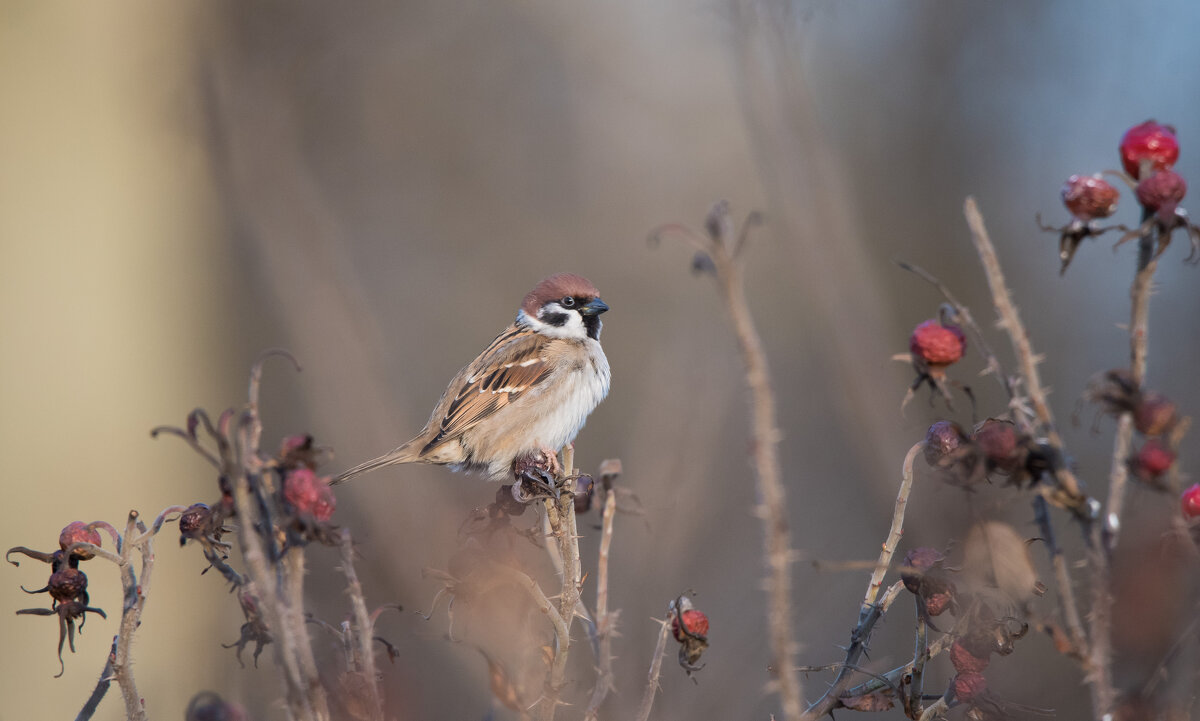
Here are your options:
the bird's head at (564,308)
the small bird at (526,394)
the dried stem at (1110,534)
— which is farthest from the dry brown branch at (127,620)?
the bird's head at (564,308)

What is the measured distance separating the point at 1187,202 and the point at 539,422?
5.21 metres

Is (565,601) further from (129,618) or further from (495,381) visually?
(495,381)

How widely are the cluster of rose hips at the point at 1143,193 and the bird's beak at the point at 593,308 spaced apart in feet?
9.72

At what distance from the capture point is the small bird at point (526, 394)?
4.06 m

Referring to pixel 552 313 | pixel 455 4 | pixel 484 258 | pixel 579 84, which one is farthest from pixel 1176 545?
pixel 455 4

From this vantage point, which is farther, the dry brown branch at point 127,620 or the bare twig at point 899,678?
the bare twig at point 899,678

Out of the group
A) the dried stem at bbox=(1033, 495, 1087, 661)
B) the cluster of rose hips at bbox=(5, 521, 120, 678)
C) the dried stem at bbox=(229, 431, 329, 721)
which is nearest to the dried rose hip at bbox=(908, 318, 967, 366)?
the dried stem at bbox=(1033, 495, 1087, 661)

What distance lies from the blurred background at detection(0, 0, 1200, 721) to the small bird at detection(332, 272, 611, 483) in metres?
0.37

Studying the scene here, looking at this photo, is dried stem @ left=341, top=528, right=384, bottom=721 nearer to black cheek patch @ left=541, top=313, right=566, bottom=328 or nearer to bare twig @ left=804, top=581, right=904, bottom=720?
bare twig @ left=804, top=581, right=904, bottom=720

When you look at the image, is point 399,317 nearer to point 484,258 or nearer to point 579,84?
point 484,258

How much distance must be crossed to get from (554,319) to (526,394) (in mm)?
417

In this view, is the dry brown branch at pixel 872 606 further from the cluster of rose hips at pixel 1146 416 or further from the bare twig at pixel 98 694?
the bare twig at pixel 98 694

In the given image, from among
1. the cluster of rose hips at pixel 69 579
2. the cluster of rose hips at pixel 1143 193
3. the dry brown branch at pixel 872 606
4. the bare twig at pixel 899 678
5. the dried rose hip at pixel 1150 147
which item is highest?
the dried rose hip at pixel 1150 147

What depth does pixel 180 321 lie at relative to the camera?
26.1ft
